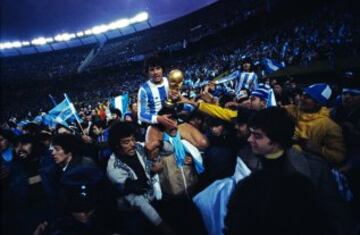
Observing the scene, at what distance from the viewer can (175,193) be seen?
3561mm

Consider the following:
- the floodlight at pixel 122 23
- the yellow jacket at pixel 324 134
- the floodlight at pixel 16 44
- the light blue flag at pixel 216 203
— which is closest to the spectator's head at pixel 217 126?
the yellow jacket at pixel 324 134

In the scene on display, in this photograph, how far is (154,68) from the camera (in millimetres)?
4488

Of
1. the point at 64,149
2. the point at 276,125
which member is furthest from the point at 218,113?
the point at 64,149

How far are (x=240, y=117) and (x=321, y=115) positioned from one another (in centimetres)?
103

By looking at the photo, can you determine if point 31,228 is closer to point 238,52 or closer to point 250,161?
point 250,161

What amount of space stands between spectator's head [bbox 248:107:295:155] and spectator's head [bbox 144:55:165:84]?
215 cm

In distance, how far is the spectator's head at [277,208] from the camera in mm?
1605

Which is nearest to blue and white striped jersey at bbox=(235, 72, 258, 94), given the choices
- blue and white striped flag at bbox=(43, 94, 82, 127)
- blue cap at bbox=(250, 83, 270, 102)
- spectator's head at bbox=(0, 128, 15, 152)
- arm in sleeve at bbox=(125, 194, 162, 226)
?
blue cap at bbox=(250, 83, 270, 102)

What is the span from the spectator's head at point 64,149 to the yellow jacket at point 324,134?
9.22 feet

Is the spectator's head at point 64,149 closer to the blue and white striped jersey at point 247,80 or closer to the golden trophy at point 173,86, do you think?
the golden trophy at point 173,86

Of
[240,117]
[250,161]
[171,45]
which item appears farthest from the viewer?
[171,45]

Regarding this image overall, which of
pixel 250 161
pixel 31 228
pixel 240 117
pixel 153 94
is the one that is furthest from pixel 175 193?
pixel 31 228

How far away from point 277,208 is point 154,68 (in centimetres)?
323

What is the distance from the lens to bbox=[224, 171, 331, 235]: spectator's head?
161 centimetres
